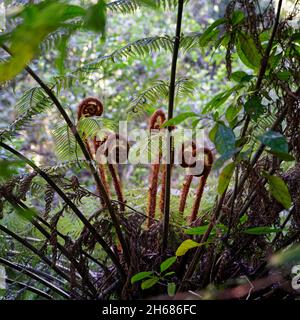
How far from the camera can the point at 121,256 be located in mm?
1292

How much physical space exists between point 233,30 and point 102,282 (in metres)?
0.68

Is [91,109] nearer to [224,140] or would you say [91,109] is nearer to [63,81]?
[63,81]

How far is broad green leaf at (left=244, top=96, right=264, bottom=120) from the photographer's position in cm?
96

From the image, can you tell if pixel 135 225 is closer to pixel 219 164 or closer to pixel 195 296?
pixel 195 296

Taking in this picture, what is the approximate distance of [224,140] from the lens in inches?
33.7

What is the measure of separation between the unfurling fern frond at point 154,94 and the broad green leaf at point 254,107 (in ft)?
1.60

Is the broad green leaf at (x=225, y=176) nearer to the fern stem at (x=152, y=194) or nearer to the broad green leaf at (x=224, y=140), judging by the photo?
the broad green leaf at (x=224, y=140)

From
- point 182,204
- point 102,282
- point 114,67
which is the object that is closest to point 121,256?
point 102,282

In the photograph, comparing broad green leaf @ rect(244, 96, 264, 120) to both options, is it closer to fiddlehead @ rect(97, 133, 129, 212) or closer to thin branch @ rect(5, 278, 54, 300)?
fiddlehead @ rect(97, 133, 129, 212)

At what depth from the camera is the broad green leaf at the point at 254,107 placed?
37.6 inches

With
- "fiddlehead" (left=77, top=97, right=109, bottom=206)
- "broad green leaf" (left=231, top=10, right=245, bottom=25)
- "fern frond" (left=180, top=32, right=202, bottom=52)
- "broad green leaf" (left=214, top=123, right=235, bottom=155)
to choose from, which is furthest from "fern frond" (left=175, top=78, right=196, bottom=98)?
"broad green leaf" (left=214, top=123, right=235, bottom=155)

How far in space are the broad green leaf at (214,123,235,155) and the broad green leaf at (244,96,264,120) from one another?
11cm

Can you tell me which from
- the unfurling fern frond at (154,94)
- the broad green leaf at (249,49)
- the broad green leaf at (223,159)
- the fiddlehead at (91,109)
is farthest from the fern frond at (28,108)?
the broad green leaf at (223,159)
